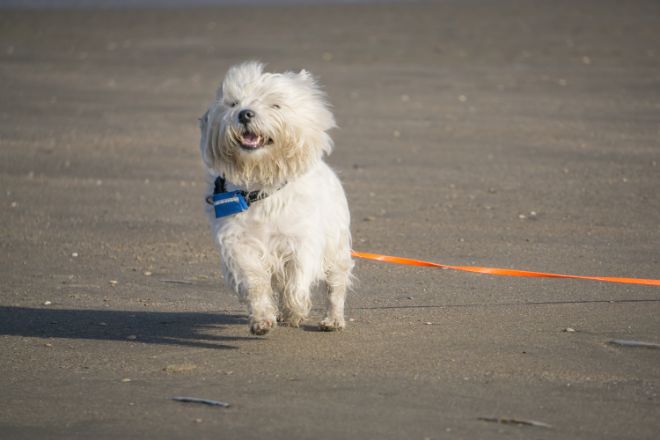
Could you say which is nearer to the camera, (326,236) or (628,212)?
(326,236)

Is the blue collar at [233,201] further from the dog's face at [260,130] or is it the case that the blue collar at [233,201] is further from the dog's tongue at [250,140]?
the dog's tongue at [250,140]

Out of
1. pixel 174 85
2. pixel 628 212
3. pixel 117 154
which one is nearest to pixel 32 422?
pixel 628 212

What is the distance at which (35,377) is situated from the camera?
6.95 m

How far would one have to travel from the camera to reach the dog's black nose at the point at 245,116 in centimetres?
719

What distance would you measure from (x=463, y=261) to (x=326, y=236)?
2420 mm

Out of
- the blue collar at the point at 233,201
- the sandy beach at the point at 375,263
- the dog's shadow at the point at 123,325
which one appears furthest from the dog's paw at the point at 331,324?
the blue collar at the point at 233,201

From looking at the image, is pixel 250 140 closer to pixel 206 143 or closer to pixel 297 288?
pixel 206 143

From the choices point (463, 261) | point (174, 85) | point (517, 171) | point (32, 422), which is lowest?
point (32, 422)

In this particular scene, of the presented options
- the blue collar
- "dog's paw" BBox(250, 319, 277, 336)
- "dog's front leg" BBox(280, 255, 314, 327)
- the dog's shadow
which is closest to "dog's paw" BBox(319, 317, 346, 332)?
"dog's front leg" BBox(280, 255, 314, 327)

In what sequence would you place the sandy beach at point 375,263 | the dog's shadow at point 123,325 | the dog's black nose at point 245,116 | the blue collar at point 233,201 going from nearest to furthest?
1. the sandy beach at point 375,263
2. the dog's black nose at point 245,116
3. the blue collar at point 233,201
4. the dog's shadow at point 123,325

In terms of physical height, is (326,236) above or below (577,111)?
below

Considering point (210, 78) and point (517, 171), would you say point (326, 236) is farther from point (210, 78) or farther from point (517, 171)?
point (210, 78)

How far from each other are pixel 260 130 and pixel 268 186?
39 cm

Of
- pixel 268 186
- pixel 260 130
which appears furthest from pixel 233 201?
pixel 260 130
